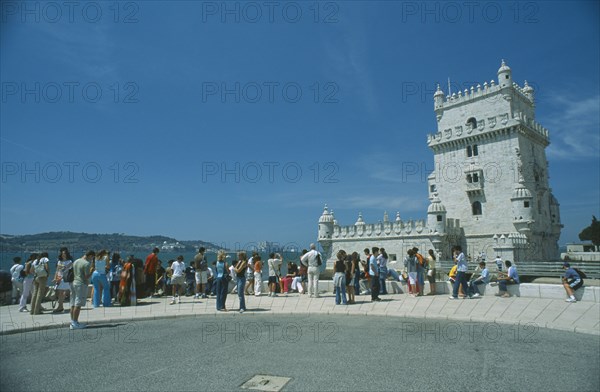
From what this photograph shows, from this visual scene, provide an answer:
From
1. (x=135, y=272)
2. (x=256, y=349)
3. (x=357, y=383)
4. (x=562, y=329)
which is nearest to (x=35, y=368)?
(x=256, y=349)

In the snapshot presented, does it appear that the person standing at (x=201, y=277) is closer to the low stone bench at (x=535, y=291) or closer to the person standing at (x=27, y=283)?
the person standing at (x=27, y=283)

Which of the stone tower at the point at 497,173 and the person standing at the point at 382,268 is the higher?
the stone tower at the point at 497,173

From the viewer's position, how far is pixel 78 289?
32.4ft

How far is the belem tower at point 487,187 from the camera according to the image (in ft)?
105

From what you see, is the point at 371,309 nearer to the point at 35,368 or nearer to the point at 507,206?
the point at 35,368

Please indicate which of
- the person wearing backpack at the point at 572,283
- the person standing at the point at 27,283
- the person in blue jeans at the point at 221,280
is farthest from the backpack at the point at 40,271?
the person wearing backpack at the point at 572,283

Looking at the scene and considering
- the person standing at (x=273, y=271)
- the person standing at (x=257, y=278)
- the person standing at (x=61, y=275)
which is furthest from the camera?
the person standing at (x=257, y=278)

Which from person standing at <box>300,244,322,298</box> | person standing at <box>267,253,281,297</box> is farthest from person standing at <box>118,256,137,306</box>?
person standing at <box>300,244,322,298</box>

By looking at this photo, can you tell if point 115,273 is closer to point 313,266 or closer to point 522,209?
point 313,266

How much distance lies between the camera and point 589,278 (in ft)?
71.2

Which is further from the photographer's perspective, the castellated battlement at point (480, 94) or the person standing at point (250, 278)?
the castellated battlement at point (480, 94)

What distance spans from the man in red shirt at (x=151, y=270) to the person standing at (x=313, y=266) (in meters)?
5.69

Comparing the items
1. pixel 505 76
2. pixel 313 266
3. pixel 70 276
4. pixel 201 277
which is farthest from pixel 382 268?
pixel 505 76

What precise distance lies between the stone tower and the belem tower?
8cm
